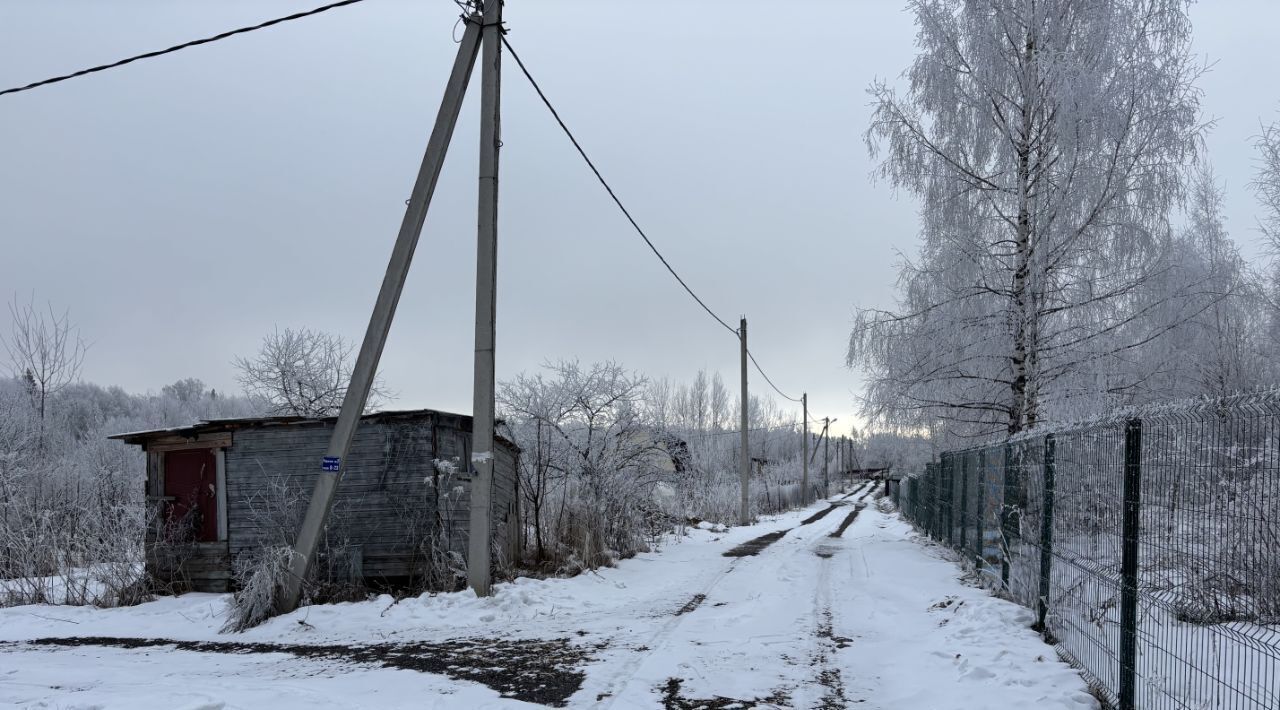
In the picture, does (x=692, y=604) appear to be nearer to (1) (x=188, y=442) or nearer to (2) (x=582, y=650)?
(2) (x=582, y=650)

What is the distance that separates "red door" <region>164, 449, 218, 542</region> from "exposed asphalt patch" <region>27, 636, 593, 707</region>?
278cm

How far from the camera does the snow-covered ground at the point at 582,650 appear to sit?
5.57 m

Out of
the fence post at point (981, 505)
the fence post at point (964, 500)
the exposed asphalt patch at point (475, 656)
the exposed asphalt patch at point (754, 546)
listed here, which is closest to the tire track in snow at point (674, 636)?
the exposed asphalt patch at point (754, 546)

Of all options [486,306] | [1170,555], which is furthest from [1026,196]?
[1170,555]

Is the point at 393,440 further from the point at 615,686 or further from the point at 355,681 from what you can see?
the point at 615,686

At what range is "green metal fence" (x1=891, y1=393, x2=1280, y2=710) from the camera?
3.57m

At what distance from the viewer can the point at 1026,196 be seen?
42.2 ft

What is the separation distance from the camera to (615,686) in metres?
5.79

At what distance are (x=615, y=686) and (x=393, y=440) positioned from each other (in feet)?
19.6

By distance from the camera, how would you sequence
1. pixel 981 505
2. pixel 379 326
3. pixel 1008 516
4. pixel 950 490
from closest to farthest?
pixel 1008 516 < pixel 379 326 < pixel 981 505 < pixel 950 490

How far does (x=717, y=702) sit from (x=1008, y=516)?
15.2 ft

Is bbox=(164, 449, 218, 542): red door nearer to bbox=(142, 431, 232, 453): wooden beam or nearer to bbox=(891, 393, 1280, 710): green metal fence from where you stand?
bbox=(142, 431, 232, 453): wooden beam

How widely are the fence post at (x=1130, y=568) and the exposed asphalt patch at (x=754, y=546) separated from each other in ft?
33.6

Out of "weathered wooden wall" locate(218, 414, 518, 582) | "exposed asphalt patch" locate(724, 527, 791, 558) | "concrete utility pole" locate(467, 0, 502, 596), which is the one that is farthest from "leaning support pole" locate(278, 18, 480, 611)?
"exposed asphalt patch" locate(724, 527, 791, 558)
